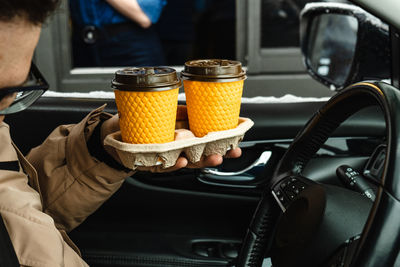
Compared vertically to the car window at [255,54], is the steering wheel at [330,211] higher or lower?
higher

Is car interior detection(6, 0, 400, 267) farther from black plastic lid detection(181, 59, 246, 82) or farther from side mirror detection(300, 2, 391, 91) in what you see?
black plastic lid detection(181, 59, 246, 82)

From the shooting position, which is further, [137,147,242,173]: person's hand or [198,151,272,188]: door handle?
→ [198,151,272,188]: door handle

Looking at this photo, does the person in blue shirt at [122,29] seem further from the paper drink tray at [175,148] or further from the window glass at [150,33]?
the paper drink tray at [175,148]

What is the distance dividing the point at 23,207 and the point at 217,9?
13.4ft

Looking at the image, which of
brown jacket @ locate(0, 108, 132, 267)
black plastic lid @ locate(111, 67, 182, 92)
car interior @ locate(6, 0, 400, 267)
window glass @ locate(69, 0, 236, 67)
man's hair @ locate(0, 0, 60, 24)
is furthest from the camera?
window glass @ locate(69, 0, 236, 67)

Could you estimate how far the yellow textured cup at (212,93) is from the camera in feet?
3.11

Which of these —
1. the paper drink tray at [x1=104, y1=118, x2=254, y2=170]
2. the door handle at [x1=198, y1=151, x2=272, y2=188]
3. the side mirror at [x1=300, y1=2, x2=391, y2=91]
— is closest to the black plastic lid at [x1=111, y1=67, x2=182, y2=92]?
the paper drink tray at [x1=104, y1=118, x2=254, y2=170]

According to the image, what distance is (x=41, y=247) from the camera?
920 mm

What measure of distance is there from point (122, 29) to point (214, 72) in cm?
202

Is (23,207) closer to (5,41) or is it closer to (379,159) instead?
(5,41)

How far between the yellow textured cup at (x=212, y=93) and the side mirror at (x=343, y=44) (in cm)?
56

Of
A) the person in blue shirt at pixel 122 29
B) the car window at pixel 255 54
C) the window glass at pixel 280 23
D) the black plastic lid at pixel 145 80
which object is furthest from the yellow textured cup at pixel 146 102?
the window glass at pixel 280 23

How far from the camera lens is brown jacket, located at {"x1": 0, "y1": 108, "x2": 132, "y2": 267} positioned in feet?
3.25

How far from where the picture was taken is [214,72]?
939 mm
